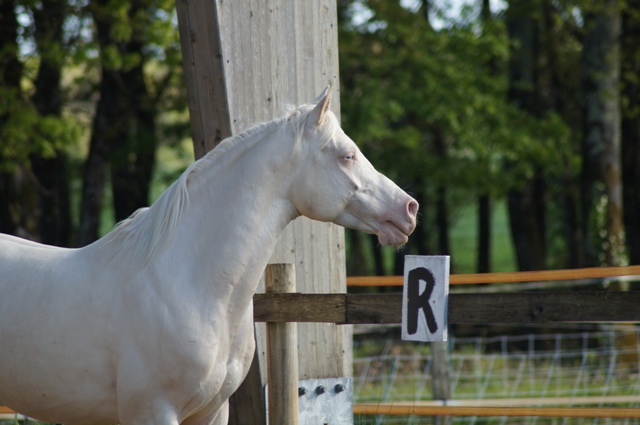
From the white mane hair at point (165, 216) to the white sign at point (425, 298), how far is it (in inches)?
28.6

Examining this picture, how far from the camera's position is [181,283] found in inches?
124

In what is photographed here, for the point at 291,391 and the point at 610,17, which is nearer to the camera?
the point at 291,391

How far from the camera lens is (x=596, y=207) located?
1220 cm

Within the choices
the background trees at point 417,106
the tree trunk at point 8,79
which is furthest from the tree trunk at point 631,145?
the tree trunk at point 8,79

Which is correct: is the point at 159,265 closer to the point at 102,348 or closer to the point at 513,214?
the point at 102,348

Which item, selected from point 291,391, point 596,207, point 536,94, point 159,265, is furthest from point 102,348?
point 536,94

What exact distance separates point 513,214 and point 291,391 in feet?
44.4

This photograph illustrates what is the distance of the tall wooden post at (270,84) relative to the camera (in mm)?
4270

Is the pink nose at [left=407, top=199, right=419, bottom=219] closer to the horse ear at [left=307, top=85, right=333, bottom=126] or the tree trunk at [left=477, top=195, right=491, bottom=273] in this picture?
the horse ear at [left=307, top=85, right=333, bottom=126]

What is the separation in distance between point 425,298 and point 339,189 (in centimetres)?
66

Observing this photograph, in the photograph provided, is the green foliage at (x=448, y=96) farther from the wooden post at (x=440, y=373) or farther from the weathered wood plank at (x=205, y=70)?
the weathered wood plank at (x=205, y=70)

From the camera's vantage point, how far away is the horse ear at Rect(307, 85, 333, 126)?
3.21m

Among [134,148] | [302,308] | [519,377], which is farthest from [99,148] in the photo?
[302,308]

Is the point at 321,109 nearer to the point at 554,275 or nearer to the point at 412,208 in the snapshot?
the point at 412,208
